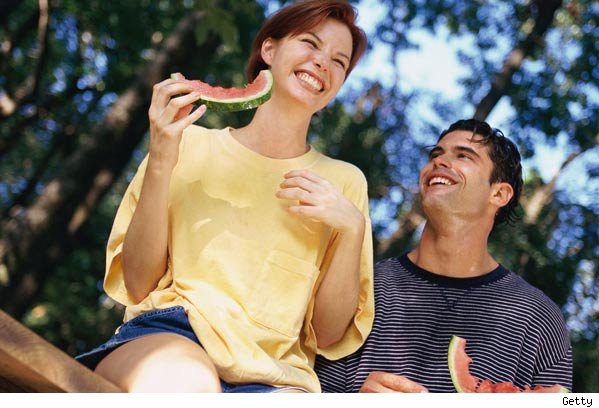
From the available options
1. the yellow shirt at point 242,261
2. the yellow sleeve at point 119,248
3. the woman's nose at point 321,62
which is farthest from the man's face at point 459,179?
the yellow sleeve at point 119,248

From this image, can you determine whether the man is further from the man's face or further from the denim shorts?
the denim shorts

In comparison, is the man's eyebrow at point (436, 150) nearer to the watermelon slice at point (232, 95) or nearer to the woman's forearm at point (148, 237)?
the watermelon slice at point (232, 95)

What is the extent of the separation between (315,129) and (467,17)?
2053 mm

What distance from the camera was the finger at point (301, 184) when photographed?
2941 mm

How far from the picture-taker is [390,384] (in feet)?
10.2

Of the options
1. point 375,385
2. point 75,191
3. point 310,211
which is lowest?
point 75,191

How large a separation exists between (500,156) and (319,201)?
1430 mm

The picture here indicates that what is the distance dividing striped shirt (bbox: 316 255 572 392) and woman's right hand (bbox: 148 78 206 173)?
115 cm

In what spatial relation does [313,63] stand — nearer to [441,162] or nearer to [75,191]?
[441,162]

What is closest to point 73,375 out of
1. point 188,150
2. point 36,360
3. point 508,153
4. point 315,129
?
point 36,360

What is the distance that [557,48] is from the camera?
31.1 ft

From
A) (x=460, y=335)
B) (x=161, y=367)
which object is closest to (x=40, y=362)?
(x=161, y=367)

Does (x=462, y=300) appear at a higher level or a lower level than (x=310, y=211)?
lower

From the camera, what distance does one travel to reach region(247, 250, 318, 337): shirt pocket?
115 inches
